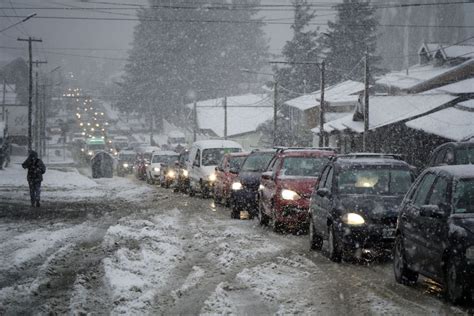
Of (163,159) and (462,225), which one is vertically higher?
(163,159)

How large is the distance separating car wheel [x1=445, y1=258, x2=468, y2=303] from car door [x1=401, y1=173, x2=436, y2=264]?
32.2 inches

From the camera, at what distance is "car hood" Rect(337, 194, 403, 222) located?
491 inches

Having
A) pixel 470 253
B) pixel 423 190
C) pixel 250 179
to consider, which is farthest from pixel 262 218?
pixel 470 253

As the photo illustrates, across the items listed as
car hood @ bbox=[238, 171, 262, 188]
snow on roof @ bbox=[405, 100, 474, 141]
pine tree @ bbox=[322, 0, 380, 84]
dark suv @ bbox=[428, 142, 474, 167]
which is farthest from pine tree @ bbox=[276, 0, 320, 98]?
dark suv @ bbox=[428, 142, 474, 167]

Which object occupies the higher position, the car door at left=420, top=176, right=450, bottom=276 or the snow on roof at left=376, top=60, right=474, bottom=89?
the snow on roof at left=376, top=60, right=474, bottom=89

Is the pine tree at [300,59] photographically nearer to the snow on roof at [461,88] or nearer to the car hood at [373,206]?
the snow on roof at [461,88]

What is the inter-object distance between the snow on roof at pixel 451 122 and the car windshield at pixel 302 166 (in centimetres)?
1235

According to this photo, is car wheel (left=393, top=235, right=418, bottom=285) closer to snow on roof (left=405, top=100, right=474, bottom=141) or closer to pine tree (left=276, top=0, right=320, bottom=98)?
snow on roof (left=405, top=100, right=474, bottom=141)

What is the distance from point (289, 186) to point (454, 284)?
28.7 feet

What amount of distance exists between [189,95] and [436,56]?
56.8m

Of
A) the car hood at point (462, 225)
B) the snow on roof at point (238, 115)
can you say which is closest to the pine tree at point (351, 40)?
the snow on roof at point (238, 115)

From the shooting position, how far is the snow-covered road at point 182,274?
9.11 m

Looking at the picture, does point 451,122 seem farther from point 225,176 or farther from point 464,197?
point 464,197

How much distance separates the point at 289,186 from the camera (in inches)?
687
